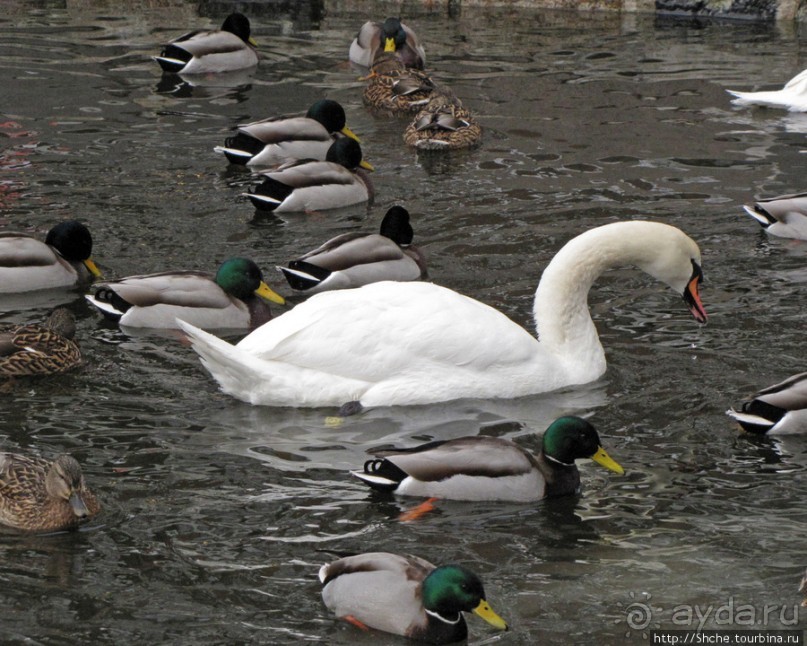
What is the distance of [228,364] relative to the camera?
26.7 ft

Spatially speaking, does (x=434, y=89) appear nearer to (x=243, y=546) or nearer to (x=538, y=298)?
(x=538, y=298)

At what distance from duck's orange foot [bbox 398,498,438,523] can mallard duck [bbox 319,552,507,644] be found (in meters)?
0.81

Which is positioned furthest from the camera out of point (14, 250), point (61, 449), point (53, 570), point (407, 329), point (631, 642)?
point (14, 250)

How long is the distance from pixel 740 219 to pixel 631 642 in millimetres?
6378

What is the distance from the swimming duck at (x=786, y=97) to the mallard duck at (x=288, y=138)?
405 cm

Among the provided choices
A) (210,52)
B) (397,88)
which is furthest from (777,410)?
(210,52)

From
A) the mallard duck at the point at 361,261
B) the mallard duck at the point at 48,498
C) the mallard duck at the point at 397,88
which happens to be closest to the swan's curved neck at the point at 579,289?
the mallard duck at the point at 361,261

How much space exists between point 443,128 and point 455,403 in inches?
216

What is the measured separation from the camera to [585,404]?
839 centimetres

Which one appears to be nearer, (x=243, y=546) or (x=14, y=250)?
A: (x=243, y=546)

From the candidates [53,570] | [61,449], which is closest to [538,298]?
[61,449]

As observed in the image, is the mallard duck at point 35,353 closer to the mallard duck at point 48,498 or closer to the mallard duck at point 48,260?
the mallard duck at point 48,260

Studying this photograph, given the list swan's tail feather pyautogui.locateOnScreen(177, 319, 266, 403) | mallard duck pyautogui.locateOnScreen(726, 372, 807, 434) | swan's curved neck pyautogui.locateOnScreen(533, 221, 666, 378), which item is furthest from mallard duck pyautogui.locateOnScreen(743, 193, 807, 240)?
swan's tail feather pyautogui.locateOnScreen(177, 319, 266, 403)

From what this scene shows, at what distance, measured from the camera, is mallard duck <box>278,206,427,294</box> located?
10.1 metres
